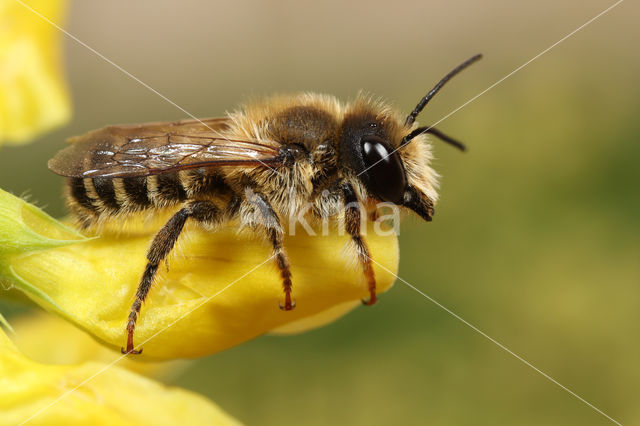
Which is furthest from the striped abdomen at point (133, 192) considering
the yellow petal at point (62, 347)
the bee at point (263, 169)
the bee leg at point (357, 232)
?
the yellow petal at point (62, 347)

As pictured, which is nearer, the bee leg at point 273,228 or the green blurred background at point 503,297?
the bee leg at point 273,228

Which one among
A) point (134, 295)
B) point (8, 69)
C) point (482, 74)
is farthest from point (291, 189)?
point (482, 74)

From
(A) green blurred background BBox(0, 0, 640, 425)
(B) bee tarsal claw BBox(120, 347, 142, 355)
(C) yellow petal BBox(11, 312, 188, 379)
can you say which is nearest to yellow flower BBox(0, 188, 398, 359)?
(B) bee tarsal claw BBox(120, 347, 142, 355)

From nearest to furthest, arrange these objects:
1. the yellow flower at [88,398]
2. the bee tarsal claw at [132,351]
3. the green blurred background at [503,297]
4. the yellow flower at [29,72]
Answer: the yellow flower at [88,398], the bee tarsal claw at [132,351], the yellow flower at [29,72], the green blurred background at [503,297]

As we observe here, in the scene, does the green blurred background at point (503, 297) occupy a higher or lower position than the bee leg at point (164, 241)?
lower

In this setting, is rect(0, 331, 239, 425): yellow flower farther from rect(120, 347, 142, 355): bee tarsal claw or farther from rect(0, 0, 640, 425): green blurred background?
rect(0, 0, 640, 425): green blurred background

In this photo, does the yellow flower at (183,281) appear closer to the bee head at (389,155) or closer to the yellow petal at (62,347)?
the bee head at (389,155)

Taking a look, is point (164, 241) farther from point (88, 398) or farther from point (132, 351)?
point (88, 398)

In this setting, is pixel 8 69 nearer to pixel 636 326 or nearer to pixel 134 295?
pixel 134 295
